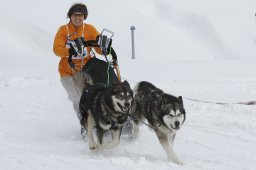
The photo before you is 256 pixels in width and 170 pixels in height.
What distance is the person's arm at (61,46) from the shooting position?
543 centimetres

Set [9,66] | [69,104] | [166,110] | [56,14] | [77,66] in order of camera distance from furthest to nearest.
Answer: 1. [56,14]
2. [9,66]
3. [69,104]
4. [77,66]
5. [166,110]

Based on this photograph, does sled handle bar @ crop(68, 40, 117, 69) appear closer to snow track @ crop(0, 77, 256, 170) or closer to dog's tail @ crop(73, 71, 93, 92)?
dog's tail @ crop(73, 71, 93, 92)

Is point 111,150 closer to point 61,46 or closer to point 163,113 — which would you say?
point 163,113

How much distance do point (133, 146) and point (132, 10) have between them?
14284 mm

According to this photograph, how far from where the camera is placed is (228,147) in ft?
17.3

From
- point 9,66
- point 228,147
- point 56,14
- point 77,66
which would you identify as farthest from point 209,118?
point 56,14

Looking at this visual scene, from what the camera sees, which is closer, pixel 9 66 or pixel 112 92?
pixel 112 92

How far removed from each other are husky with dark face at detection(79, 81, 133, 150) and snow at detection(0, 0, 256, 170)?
0.20m

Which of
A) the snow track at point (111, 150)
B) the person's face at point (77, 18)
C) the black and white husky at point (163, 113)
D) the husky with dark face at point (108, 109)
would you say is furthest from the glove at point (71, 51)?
the snow track at point (111, 150)

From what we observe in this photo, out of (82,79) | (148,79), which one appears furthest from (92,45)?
(148,79)

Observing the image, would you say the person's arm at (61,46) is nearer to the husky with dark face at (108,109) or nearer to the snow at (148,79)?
the husky with dark face at (108,109)

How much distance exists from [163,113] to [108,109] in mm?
541

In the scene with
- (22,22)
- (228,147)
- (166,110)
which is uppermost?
(22,22)

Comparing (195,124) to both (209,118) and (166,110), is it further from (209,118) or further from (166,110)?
(166,110)
